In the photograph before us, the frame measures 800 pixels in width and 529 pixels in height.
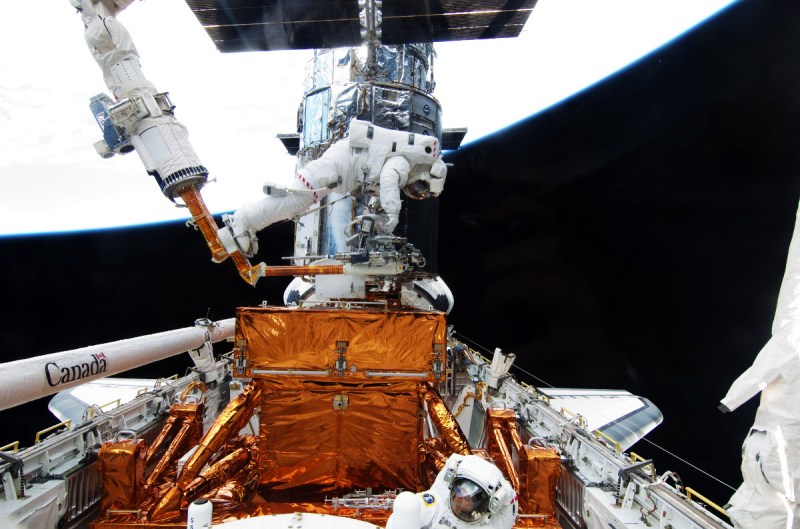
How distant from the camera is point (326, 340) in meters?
4.11

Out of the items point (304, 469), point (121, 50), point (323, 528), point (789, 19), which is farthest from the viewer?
point (789, 19)

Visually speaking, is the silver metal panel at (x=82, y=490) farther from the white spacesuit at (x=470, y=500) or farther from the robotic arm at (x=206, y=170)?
the white spacesuit at (x=470, y=500)

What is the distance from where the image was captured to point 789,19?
6.01 m

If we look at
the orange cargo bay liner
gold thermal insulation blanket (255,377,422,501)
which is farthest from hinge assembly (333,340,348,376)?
gold thermal insulation blanket (255,377,422,501)

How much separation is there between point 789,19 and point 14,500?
9514mm

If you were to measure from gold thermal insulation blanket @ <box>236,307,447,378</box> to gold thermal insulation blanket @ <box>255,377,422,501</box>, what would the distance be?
25 cm

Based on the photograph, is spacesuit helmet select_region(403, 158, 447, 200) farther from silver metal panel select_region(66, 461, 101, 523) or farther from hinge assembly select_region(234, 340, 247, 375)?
silver metal panel select_region(66, 461, 101, 523)

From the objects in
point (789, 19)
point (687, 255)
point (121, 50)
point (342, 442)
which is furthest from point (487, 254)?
point (121, 50)

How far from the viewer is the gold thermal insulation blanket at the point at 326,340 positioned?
161 inches

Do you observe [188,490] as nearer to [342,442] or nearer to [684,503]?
[342,442]

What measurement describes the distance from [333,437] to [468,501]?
237cm

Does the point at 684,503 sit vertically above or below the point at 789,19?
below

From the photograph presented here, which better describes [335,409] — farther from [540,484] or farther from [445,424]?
[540,484]

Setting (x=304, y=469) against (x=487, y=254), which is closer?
(x=304, y=469)
